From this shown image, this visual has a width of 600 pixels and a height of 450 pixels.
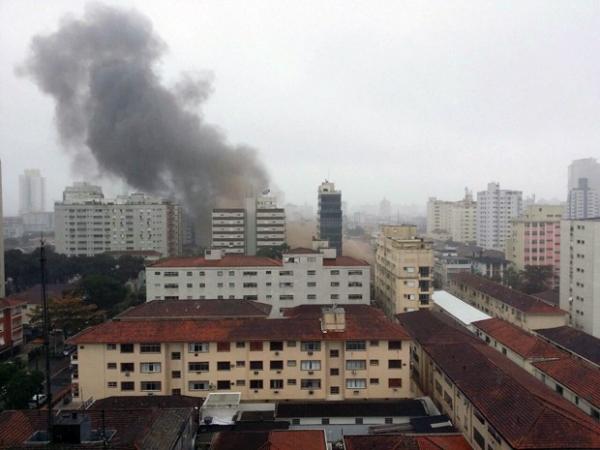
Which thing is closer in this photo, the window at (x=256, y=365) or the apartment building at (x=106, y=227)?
the window at (x=256, y=365)

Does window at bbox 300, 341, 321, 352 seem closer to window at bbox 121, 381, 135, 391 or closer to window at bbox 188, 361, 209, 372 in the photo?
window at bbox 188, 361, 209, 372

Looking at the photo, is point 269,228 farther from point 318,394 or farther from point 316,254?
point 318,394

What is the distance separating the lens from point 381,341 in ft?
49.3

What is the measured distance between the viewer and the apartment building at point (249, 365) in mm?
14922

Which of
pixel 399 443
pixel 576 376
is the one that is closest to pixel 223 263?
pixel 576 376

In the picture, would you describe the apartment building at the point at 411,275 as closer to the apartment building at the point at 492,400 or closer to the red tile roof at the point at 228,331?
the apartment building at the point at 492,400

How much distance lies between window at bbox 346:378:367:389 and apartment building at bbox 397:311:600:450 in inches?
73.8

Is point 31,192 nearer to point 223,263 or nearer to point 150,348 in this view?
point 223,263

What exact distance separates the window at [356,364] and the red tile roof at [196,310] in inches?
224

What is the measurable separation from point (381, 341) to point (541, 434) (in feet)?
20.3

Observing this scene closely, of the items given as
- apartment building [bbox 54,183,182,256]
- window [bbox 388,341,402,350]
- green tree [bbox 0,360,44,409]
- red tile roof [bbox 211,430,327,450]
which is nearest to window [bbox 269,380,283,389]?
window [bbox 388,341,402,350]

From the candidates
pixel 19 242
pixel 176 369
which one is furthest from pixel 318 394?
pixel 19 242

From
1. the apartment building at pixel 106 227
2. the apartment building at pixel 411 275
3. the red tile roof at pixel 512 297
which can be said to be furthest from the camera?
the apartment building at pixel 106 227

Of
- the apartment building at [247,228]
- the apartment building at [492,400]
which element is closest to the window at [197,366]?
the apartment building at [492,400]
